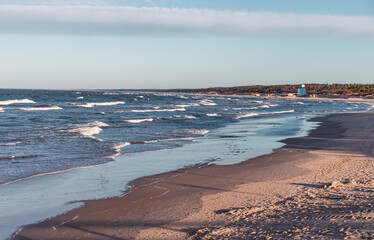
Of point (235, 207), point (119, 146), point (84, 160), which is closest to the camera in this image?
point (235, 207)

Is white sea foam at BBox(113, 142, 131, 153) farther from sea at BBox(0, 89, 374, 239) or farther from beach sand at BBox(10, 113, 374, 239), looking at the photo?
beach sand at BBox(10, 113, 374, 239)

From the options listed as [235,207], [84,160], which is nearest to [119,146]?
[84,160]

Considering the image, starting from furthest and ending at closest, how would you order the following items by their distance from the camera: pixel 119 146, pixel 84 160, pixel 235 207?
pixel 119 146, pixel 84 160, pixel 235 207

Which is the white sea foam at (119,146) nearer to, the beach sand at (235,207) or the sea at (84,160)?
the sea at (84,160)

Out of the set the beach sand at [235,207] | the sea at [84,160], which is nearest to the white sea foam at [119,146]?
the sea at [84,160]

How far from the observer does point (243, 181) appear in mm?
8836

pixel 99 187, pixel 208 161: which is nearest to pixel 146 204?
pixel 99 187

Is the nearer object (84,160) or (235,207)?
(235,207)

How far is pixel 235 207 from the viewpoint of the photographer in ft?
21.7

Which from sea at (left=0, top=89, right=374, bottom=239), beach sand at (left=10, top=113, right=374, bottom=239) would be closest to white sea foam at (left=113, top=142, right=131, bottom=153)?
sea at (left=0, top=89, right=374, bottom=239)

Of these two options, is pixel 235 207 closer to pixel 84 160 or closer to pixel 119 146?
pixel 84 160

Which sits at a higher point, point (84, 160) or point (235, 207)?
point (235, 207)

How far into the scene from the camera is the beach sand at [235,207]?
538 cm

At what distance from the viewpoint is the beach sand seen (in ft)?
17.7
